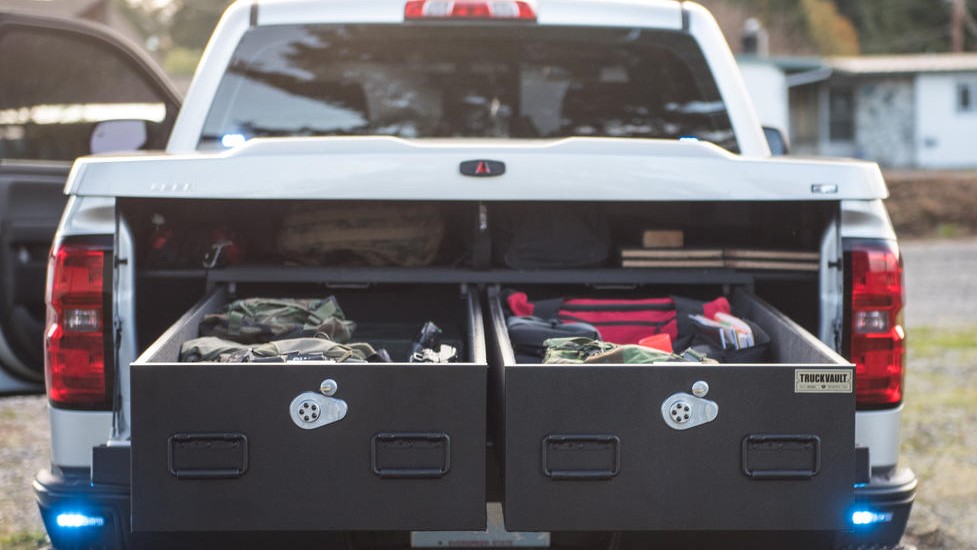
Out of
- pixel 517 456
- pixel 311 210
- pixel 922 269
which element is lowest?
pixel 922 269

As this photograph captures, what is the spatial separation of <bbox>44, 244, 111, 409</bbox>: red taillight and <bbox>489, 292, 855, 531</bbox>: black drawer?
3.59 ft

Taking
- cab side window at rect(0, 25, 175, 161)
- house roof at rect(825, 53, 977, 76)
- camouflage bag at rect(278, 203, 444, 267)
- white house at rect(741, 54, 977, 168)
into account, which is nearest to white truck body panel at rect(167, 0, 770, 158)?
cab side window at rect(0, 25, 175, 161)

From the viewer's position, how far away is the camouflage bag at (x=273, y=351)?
2760mm

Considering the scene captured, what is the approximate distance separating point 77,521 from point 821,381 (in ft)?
5.65

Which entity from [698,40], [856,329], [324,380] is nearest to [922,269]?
[698,40]

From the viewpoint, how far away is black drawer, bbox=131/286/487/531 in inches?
93.4

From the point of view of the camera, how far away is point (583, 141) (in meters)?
2.95

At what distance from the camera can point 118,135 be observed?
14.2 ft

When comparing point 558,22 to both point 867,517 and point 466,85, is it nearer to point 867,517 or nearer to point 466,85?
point 466,85

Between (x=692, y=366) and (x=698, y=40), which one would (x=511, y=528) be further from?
(x=698, y=40)

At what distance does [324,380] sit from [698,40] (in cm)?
234

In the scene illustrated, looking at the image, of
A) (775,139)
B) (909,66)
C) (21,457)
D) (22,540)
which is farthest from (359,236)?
(909,66)

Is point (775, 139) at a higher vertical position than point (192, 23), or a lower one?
lower

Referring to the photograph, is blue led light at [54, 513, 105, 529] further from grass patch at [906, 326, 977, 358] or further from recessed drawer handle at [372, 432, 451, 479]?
grass patch at [906, 326, 977, 358]
